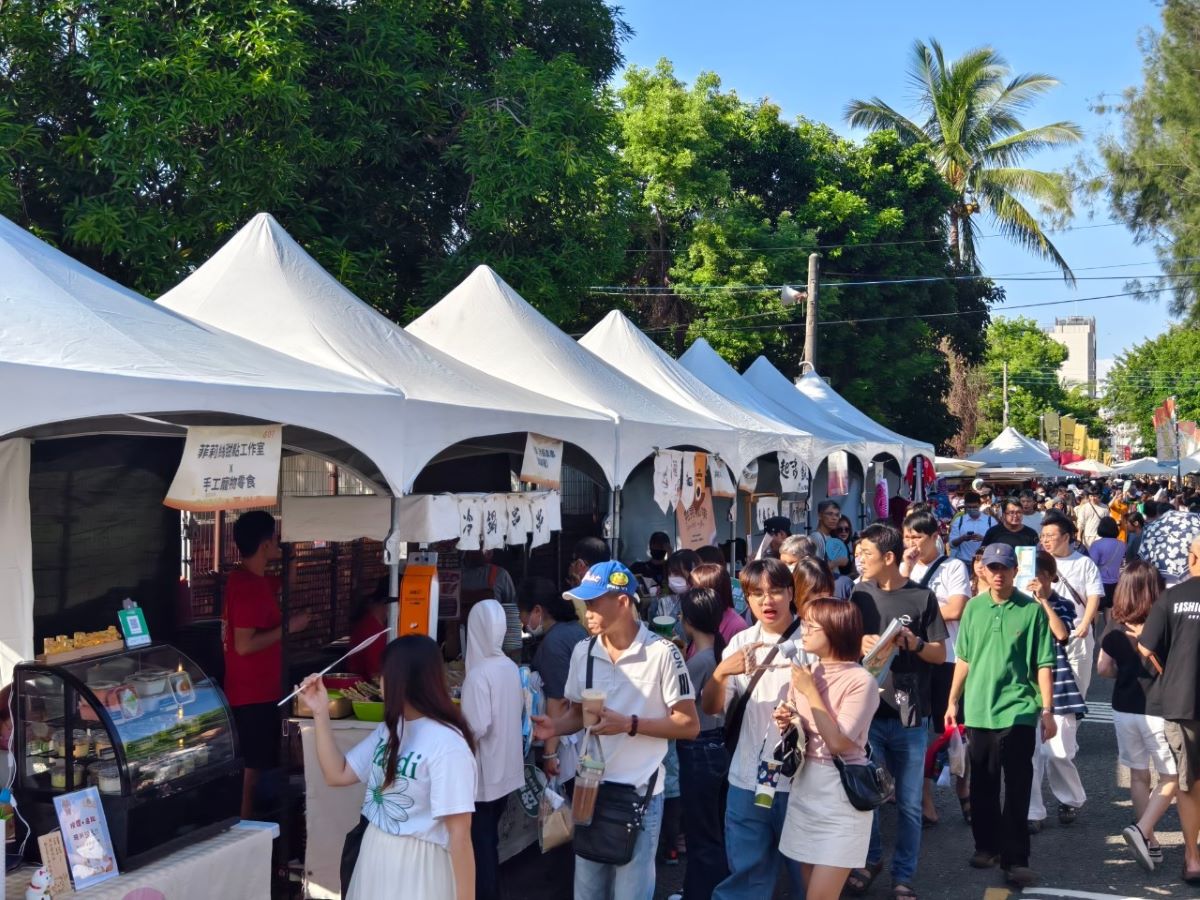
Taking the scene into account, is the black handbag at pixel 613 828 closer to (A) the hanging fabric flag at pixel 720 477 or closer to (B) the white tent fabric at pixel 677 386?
(A) the hanging fabric flag at pixel 720 477

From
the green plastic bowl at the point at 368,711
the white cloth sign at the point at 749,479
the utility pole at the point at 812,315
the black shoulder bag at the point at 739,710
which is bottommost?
the green plastic bowl at the point at 368,711

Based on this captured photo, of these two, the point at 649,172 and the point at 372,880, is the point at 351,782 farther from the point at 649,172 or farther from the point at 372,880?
the point at 649,172

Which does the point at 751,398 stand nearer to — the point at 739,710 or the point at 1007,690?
the point at 1007,690

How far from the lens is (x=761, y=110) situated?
95.5 feet

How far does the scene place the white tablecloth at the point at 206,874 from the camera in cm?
437

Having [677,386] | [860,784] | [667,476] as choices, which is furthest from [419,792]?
[677,386]

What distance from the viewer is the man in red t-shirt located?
6535mm

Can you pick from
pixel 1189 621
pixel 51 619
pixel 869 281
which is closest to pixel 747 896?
pixel 1189 621

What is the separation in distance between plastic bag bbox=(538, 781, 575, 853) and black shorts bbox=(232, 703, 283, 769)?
2.01 metres

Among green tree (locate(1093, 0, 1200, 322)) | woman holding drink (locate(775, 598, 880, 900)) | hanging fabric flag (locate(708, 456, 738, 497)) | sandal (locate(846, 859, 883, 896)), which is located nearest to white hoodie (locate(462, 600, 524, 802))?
woman holding drink (locate(775, 598, 880, 900))

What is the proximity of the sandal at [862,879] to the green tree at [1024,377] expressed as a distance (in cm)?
6463

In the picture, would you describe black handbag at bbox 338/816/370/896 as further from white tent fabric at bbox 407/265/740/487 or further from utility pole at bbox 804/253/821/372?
utility pole at bbox 804/253/821/372

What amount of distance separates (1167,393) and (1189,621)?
6654 centimetres

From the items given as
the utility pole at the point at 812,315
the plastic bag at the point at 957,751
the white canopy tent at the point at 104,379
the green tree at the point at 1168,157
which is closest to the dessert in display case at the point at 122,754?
the white canopy tent at the point at 104,379
